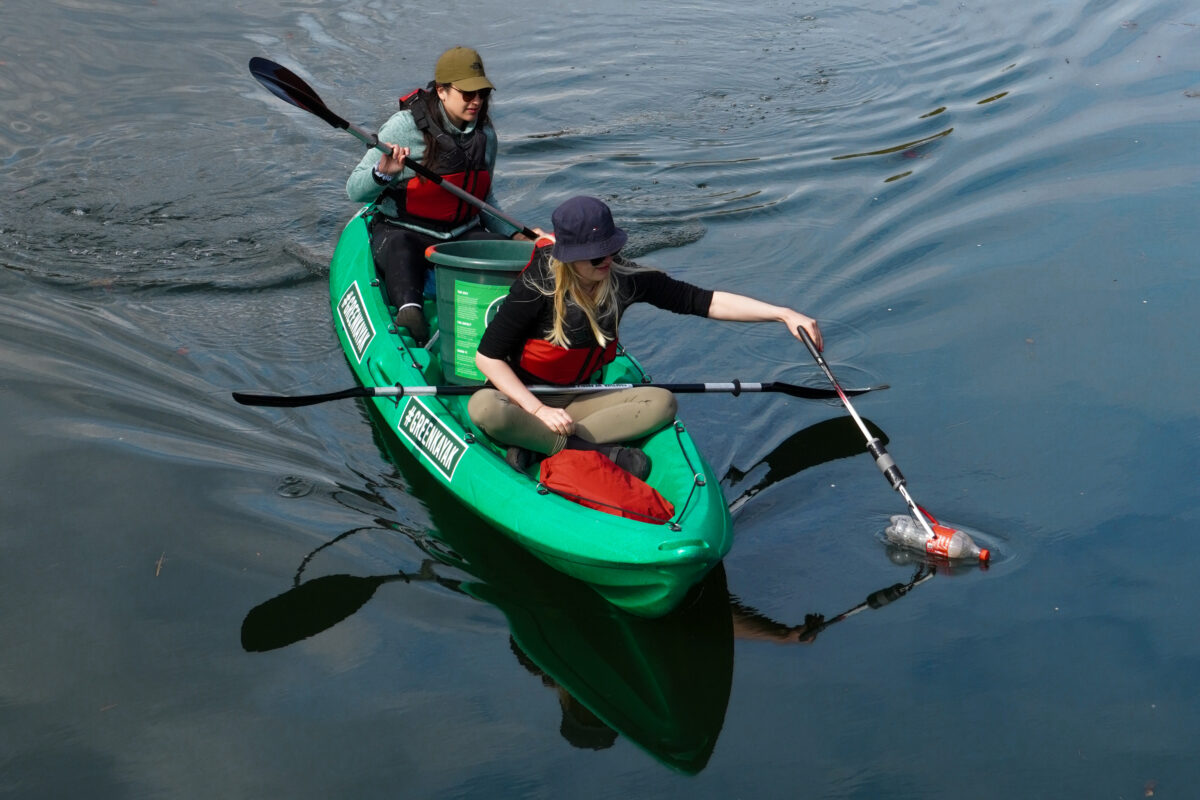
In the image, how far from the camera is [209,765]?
13.1 ft

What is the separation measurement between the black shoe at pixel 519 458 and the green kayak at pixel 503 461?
38 millimetres

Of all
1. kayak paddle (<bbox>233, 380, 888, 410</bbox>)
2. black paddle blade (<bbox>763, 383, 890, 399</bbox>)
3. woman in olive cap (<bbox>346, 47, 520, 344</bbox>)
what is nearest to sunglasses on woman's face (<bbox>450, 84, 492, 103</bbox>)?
woman in olive cap (<bbox>346, 47, 520, 344</bbox>)

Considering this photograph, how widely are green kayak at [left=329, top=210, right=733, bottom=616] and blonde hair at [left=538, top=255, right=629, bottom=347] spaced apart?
49cm

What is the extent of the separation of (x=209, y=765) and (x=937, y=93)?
9274 millimetres

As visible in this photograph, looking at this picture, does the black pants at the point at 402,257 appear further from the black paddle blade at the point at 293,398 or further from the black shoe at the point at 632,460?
the black shoe at the point at 632,460

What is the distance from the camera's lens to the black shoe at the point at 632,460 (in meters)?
4.91

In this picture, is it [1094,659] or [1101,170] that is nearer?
[1094,659]

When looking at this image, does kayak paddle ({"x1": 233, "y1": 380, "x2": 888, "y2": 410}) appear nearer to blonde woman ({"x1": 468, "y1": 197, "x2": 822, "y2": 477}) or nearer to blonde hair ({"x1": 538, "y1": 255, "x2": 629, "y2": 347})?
blonde woman ({"x1": 468, "y1": 197, "x2": 822, "y2": 477})

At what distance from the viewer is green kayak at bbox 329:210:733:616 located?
4.41 m

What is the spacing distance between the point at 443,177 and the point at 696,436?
1.87 m

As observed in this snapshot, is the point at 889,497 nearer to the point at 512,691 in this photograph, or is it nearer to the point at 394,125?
the point at 512,691

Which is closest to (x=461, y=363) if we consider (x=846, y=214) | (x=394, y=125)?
(x=394, y=125)

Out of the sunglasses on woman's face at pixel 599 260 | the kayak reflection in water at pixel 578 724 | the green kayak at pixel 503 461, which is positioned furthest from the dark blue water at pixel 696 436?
the sunglasses on woman's face at pixel 599 260

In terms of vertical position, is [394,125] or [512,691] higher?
[394,125]
